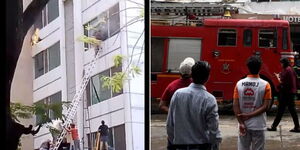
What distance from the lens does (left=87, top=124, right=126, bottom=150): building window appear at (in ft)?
7.82

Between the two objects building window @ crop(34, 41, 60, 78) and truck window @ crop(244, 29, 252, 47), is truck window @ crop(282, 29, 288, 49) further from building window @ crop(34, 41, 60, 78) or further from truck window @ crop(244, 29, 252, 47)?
building window @ crop(34, 41, 60, 78)

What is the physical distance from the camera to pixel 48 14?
92.9 inches

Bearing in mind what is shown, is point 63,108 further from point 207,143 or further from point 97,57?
point 207,143

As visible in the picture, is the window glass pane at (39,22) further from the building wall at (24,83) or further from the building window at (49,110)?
the building window at (49,110)

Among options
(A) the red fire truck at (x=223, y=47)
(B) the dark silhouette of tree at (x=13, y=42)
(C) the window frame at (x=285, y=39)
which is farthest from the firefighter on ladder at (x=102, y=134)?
(C) the window frame at (x=285, y=39)

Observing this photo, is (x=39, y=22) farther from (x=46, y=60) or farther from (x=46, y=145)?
(x=46, y=145)

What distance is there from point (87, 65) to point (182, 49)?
770 cm

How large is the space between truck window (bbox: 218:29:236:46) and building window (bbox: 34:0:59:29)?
7.70 m

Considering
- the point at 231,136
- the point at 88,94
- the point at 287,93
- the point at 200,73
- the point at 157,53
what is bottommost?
the point at 231,136

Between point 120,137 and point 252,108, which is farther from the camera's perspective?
point 252,108

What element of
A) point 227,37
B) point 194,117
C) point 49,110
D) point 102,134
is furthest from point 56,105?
point 227,37

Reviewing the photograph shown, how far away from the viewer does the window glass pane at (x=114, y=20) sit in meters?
2.33

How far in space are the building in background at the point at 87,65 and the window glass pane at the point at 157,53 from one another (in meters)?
7.75

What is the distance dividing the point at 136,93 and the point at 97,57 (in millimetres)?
261
